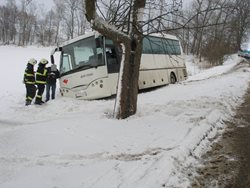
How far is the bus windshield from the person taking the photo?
1326cm

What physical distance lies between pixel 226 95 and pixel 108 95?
4.48 metres

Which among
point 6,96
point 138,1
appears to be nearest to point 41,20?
point 6,96

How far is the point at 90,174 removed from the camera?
5.04 metres

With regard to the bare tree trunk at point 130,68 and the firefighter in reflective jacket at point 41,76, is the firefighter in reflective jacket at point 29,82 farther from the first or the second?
the bare tree trunk at point 130,68

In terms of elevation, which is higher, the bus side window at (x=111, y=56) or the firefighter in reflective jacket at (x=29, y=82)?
the bus side window at (x=111, y=56)

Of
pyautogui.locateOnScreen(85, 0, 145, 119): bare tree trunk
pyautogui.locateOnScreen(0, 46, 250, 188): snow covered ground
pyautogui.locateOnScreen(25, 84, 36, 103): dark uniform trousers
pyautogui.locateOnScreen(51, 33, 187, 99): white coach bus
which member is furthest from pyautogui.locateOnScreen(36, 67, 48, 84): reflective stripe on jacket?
pyautogui.locateOnScreen(85, 0, 145, 119): bare tree trunk

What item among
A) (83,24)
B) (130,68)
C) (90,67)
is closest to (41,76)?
(90,67)

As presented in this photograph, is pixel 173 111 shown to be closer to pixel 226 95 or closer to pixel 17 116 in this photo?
pixel 226 95

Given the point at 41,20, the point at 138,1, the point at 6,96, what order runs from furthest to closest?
1. the point at 41,20
2. the point at 6,96
3. the point at 138,1

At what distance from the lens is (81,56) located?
13.6 meters

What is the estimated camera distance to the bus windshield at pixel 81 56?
1326 centimetres

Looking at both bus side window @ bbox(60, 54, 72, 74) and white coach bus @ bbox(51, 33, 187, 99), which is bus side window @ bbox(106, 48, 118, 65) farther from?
bus side window @ bbox(60, 54, 72, 74)

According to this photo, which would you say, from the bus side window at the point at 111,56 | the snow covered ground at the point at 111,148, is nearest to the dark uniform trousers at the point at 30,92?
the snow covered ground at the point at 111,148

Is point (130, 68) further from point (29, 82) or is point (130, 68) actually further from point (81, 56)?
point (29, 82)
